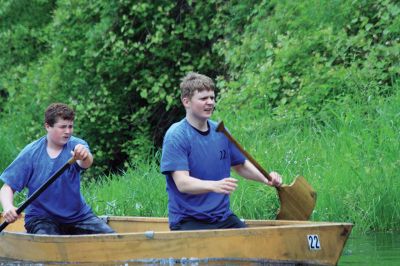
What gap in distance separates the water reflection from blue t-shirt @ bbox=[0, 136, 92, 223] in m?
2.25

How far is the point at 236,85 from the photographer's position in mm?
12461

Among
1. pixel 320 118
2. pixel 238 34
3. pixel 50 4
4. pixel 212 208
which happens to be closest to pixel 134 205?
pixel 320 118

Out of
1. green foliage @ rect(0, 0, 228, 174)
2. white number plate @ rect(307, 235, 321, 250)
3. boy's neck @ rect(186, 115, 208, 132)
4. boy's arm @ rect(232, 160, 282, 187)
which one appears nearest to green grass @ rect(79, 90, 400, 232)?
boy's arm @ rect(232, 160, 282, 187)

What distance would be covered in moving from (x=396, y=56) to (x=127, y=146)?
5121 mm

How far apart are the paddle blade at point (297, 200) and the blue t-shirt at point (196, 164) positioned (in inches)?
25.3

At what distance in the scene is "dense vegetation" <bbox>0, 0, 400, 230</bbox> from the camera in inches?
378

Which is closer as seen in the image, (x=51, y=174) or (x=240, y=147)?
(x=240, y=147)

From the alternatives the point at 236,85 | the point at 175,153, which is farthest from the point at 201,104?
the point at 236,85

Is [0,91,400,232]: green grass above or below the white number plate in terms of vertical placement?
above

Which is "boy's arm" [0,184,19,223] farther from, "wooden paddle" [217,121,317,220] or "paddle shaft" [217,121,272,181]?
"wooden paddle" [217,121,317,220]

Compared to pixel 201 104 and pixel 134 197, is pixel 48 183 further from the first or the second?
pixel 134 197

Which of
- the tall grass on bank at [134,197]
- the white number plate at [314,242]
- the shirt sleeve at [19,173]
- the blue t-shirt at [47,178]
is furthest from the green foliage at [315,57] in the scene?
the white number plate at [314,242]

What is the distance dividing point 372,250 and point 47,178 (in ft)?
8.64

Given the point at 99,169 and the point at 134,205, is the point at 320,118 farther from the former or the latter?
the point at 99,169
